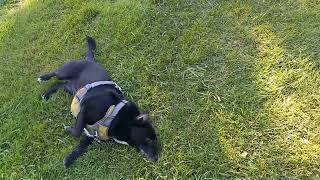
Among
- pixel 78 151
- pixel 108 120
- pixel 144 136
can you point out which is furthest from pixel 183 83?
pixel 78 151

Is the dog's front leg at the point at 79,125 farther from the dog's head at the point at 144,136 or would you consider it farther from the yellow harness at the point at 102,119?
the dog's head at the point at 144,136

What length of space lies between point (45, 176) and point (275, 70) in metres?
2.55

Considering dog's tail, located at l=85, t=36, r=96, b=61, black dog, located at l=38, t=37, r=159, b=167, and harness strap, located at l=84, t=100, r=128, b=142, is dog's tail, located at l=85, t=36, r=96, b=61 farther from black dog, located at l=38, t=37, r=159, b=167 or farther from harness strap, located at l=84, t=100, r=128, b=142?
harness strap, located at l=84, t=100, r=128, b=142

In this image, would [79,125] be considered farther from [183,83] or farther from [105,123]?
[183,83]

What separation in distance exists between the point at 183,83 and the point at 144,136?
2.83 feet

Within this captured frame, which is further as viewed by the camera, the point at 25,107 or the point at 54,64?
the point at 54,64

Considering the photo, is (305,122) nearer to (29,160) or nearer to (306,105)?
(306,105)

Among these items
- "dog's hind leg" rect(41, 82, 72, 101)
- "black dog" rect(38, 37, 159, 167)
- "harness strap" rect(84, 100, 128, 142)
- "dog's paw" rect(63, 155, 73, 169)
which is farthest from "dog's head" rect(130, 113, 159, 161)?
"dog's hind leg" rect(41, 82, 72, 101)

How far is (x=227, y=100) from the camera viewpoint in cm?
426

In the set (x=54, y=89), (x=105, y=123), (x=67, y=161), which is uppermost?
(x=105, y=123)

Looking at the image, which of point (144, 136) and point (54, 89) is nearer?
point (144, 136)

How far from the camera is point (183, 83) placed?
4.53 meters

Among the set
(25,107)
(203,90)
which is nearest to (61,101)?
(25,107)

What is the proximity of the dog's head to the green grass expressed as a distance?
10cm
